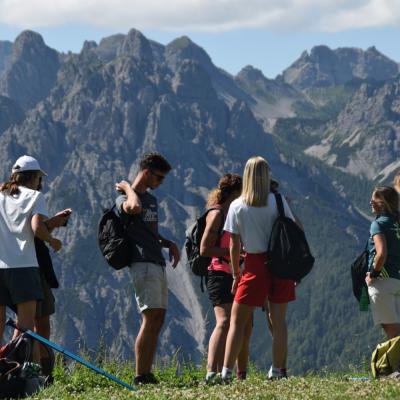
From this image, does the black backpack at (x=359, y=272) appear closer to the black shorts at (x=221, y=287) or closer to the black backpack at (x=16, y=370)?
the black shorts at (x=221, y=287)

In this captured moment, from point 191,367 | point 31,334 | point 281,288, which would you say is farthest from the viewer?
point 191,367

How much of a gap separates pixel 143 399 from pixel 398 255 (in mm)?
5235

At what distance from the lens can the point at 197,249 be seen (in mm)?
14469

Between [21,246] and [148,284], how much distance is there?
188 cm

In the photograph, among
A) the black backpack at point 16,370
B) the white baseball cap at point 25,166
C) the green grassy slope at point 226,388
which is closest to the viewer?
the green grassy slope at point 226,388

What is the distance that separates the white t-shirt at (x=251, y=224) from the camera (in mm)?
13172

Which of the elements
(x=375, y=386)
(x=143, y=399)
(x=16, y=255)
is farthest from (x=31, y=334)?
(x=375, y=386)

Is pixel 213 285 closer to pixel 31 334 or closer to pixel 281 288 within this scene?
pixel 281 288

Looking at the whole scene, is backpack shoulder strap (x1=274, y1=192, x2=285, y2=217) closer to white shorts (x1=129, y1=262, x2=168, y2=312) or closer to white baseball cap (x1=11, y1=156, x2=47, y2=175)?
white shorts (x1=129, y1=262, x2=168, y2=312)

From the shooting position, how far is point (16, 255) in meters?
12.6

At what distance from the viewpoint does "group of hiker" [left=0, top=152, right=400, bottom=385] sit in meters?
12.7

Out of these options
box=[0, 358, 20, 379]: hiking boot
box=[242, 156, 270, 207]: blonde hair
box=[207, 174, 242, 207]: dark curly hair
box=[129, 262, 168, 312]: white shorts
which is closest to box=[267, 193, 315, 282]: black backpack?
box=[242, 156, 270, 207]: blonde hair

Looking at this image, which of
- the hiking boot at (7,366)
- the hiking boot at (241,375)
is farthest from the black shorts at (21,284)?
the hiking boot at (241,375)

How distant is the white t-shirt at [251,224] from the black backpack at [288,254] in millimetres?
175
